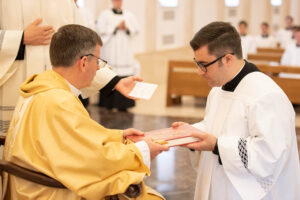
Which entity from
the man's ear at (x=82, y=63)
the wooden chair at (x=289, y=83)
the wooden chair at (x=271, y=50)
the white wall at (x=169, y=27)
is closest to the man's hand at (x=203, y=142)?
the man's ear at (x=82, y=63)

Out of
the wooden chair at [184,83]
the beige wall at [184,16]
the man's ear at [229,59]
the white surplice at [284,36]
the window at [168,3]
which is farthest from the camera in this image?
the white surplice at [284,36]

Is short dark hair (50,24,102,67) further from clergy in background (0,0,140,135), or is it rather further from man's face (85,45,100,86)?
clergy in background (0,0,140,135)

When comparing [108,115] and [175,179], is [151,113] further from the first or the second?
[175,179]

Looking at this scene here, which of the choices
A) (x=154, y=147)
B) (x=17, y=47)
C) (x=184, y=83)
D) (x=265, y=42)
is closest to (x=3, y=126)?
(x=17, y=47)

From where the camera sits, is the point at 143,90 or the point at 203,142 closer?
the point at 203,142

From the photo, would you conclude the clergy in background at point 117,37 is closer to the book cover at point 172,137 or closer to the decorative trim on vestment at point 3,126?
the decorative trim on vestment at point 3,126

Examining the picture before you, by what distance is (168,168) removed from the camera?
5.25 meters

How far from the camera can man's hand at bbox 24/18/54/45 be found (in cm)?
329

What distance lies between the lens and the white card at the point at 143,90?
10.1ft

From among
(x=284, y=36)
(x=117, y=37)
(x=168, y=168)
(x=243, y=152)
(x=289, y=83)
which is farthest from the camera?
(x=284, y=36)

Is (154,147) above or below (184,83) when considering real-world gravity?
above

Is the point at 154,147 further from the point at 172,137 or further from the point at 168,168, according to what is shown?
the point at 168,168

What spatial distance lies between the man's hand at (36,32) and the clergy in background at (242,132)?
1.20 m

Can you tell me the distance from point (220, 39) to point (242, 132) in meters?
0.56
